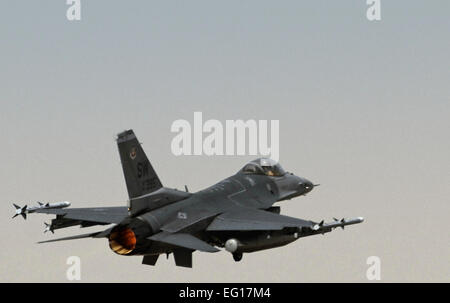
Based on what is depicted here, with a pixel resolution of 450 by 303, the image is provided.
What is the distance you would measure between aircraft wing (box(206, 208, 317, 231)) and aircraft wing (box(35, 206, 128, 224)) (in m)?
3.83

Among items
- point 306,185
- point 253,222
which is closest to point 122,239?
point 253,222

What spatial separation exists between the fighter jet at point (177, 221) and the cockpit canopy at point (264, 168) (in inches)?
110

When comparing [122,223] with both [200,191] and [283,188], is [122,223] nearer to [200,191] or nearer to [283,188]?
[200,191]

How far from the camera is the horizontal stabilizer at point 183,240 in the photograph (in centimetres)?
4629

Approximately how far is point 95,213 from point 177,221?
411 centimetres

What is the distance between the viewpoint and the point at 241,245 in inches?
1914

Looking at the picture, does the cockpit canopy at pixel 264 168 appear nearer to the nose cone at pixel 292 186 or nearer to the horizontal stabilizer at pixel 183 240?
the nose cone at pixel 292 186

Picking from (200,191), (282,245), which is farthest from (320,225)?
(200,191)

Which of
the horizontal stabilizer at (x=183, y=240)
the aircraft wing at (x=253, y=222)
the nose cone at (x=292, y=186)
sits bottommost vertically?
the horizontal stabilizer at (x=183, y=240)

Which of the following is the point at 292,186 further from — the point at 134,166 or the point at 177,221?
the point at 134,166

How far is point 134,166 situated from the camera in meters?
47.8

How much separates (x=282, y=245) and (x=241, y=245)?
163cm

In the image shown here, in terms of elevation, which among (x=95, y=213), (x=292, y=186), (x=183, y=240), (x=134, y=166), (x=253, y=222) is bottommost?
(x=183, y=240)

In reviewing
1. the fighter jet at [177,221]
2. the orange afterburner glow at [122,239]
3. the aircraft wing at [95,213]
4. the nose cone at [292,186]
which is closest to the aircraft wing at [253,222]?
the fighter jet at [177,221]
